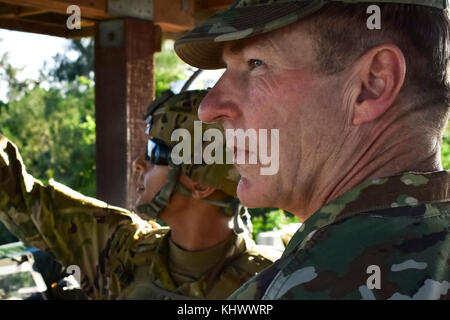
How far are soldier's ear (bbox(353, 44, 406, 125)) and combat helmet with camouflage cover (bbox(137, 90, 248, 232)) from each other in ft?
6.77

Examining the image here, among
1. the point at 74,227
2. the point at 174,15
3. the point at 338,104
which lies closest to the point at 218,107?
the point at 338,104

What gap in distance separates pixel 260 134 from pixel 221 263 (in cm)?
207

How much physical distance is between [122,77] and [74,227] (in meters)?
0.86

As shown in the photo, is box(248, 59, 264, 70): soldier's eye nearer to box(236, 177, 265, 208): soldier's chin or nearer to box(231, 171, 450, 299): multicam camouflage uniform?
box(236, 177, 265, 208): soldier's chin

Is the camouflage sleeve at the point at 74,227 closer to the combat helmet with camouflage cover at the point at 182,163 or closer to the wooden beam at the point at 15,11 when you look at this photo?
the combat helmet with camouflage cover at the point at 182,163

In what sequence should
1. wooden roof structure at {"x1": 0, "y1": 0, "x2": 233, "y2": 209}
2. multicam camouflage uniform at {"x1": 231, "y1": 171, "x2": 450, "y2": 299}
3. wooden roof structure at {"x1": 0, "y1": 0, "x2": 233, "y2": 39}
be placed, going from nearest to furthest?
multicam camouflage uniform at {"x1": 231, "y1": 171, "x2": 450, "y2": 299} → wooden roof structure at {"x1": 0, "y1": 0, "x2": 233, "y2": 39} → wooden roof structure at {"x1": 0, "y1": 0, "x2": 233, "y2": 209}

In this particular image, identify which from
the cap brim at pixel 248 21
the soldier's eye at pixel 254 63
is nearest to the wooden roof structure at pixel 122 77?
the cap brim at pixel 248 21

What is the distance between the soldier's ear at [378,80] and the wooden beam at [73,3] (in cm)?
235

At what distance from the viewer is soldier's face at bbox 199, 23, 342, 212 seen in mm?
1365

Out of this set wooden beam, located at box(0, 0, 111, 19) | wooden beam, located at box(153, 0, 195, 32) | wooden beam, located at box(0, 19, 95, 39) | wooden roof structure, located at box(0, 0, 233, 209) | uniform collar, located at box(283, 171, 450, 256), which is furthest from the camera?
wooden beam, located at box(0, 19, 95, 39)

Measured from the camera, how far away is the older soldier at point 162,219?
3404 millimetres

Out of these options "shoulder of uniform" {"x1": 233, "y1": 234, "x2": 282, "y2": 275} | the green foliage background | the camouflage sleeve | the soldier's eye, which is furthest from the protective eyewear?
the green foliage background

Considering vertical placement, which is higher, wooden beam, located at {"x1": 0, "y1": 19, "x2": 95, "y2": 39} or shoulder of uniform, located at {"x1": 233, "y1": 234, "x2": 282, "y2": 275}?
wooden beam, located at {"x1": 0, "y1": 19, "x2": 95, "y2": 39}

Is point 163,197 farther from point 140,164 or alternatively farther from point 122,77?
point 122,77
